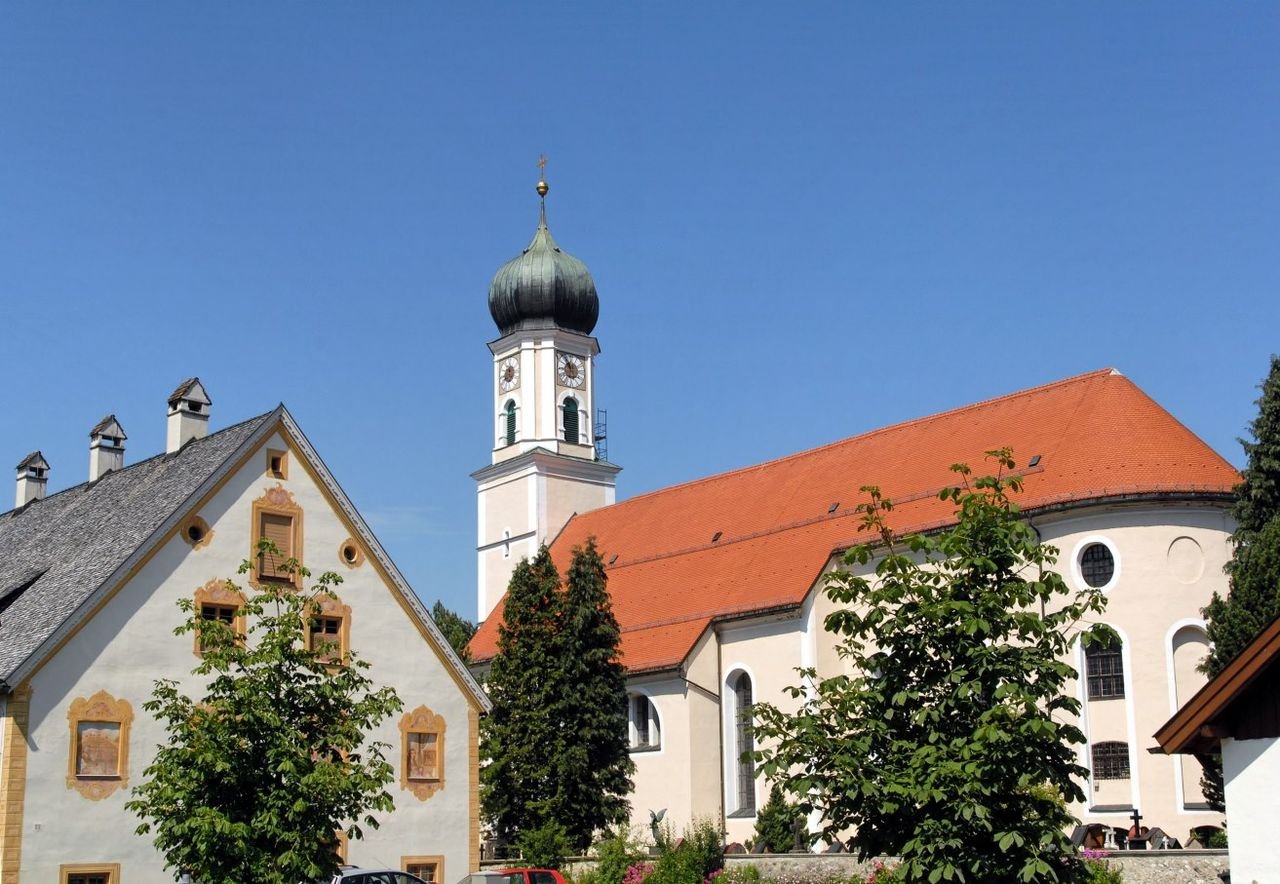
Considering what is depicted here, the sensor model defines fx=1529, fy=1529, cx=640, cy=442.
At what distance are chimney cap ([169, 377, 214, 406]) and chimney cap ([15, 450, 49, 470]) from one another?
8284 millimetres

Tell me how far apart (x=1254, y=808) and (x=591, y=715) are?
27.8 metres

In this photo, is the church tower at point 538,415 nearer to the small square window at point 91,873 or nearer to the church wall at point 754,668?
the church wall at point 754,668

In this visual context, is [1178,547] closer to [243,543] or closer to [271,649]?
[243,543]

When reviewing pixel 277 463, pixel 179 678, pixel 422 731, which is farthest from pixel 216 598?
pixel 422 731

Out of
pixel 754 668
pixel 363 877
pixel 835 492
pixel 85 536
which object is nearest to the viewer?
pixel 363 877

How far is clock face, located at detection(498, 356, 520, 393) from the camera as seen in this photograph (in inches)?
2564

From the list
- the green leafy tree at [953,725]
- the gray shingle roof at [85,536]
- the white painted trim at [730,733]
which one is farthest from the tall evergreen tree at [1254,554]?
the gray shingle roof at [85,536]

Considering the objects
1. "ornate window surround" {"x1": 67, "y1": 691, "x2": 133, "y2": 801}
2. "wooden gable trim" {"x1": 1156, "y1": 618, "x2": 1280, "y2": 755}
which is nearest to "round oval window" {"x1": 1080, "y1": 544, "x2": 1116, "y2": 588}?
"ornate window surround" {"x1": 67, "y1": 691, "x2": 133, "y2": 801}

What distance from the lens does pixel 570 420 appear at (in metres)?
65.1

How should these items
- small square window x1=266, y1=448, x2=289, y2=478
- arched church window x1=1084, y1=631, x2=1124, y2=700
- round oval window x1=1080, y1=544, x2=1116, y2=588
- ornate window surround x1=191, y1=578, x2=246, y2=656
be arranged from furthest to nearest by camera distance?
1. round oval window x1=1080, y1=544, x2=1116, y2=588
2. arched church window x1=1084, y1=631, x2=1124, y2=700
3. small square window x1=266, y1=448, x2=289, y2=478
4. ornate window surround x1=191, y1=578, x2=246, y2=656

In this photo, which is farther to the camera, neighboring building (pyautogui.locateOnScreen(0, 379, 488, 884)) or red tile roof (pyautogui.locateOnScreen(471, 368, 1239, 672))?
red tile roof (pyautogui.locateOnScreen(471, 368, 1239, 672))

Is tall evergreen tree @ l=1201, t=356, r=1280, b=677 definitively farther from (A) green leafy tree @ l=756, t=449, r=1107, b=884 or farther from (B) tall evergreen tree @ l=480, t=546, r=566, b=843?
(A) green leafy tree @ l=756, t=449, r=1107, b=884

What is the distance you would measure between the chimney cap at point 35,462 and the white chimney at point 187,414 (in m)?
8.30

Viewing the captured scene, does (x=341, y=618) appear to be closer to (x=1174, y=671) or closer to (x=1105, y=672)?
(x=1105, y=672)
